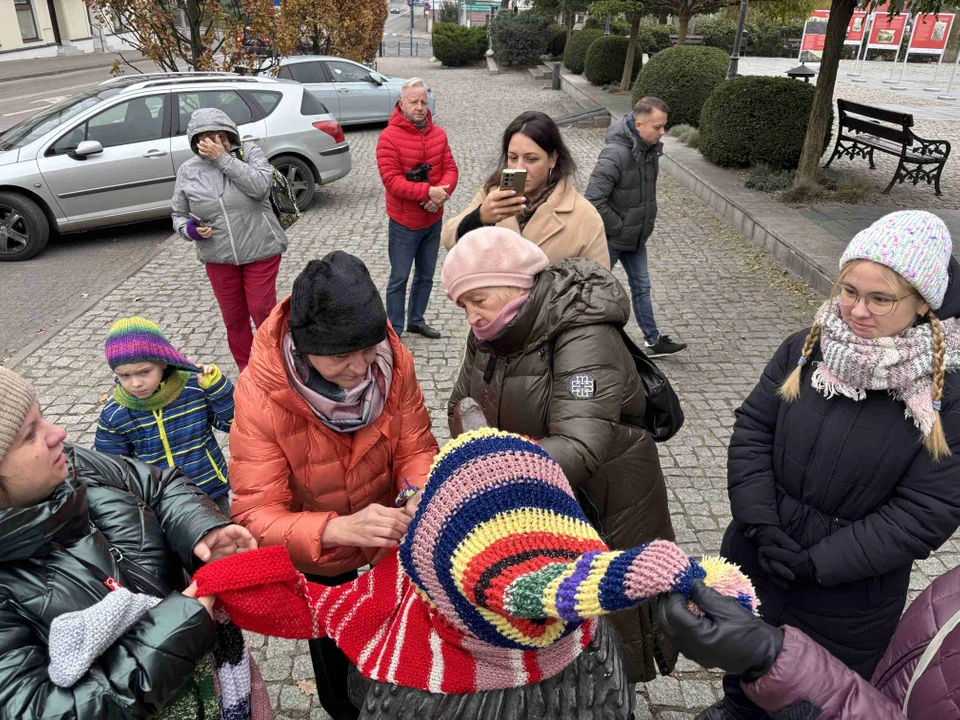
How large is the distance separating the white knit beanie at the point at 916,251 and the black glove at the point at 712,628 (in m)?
1.24

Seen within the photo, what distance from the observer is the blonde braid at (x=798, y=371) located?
7.72 ft

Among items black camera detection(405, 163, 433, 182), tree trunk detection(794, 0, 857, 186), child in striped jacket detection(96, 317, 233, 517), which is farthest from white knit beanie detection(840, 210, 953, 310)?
tree trunk detection(794, 0, 857, 186)

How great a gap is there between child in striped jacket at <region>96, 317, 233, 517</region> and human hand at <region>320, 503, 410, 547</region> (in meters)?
1.47

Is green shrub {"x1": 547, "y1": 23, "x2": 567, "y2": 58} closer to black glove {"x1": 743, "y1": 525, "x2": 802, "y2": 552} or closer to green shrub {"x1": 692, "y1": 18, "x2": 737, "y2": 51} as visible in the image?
green shrub {"x1": 692, "y1": 18, "x2": 737, "y2": 51}

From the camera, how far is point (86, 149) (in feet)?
26.3

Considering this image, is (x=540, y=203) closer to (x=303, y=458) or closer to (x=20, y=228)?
(x=303, y=458)

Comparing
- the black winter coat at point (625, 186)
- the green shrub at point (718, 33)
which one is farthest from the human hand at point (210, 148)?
the green shrub at point (718, 33)

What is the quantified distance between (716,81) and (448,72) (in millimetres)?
16258

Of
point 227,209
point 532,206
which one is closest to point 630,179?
point 532,206

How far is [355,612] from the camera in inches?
64.6

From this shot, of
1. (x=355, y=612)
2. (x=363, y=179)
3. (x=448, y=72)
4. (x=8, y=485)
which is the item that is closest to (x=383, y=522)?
(x=355, y=612)

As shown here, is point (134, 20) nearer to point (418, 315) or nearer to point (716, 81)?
point (418, 315)

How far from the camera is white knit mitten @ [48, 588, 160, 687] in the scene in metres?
1.37

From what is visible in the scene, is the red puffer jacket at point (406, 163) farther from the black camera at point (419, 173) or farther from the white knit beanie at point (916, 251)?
the white knit beanie at point (916, 251)
